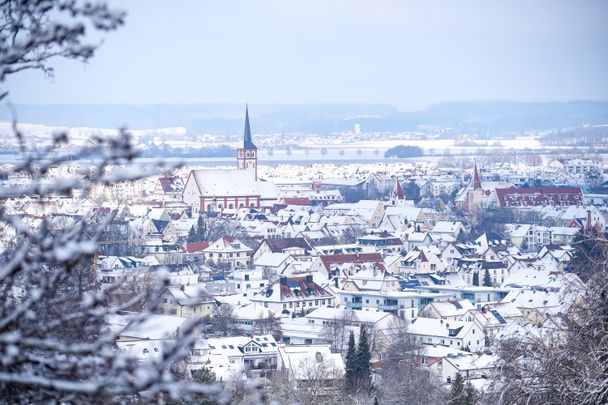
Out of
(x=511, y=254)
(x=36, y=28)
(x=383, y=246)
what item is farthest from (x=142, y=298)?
(x=383, y=246)

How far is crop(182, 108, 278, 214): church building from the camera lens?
80.9 meters

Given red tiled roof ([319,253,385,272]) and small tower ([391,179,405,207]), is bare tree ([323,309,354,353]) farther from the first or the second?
small tower ([391,179,405,207])

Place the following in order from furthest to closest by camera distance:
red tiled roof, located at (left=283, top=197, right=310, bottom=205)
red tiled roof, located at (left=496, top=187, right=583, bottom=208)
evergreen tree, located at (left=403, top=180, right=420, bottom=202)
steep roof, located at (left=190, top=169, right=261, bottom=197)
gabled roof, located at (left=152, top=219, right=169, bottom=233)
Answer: evergreen tree, located at (left=403, top=180, right=420, bottom=202) < red tiled roof, located at (left=283, top=197, right=310, bottom=205) < steep roof, located at (left=190, top=169, right=261, bottom=197) < red tiled roof, located at (left=496, top=187, right=583, bottom=208) < gabled roof, located at (left=152, top=219, right=169, bottom=233)

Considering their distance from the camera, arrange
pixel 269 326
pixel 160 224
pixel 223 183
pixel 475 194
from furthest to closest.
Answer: pixel 475 194, pixel 223 183, pixel 160 224, pixel 269 326

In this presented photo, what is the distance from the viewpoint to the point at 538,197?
8231 cm

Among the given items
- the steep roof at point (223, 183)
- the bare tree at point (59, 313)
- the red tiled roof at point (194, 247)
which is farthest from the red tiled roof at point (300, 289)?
the steep roof at point (223, 183)

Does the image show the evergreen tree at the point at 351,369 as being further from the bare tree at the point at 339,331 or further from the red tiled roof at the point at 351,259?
the red tiled roof at the point at 351,259

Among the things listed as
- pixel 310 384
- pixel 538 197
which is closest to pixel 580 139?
pixel 538 197

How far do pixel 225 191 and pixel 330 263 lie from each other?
34.1 metres

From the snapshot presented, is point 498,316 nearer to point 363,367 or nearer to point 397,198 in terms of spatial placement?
point 363,367

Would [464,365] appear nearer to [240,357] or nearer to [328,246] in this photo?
[240,357]

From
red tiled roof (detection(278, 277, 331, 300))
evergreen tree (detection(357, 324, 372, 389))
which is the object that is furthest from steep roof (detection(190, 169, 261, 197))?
evergreen tree (detection(357, 324, 372, 389))

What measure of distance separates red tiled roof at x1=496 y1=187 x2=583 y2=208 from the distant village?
13 centimetres

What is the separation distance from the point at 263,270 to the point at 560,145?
471ft
